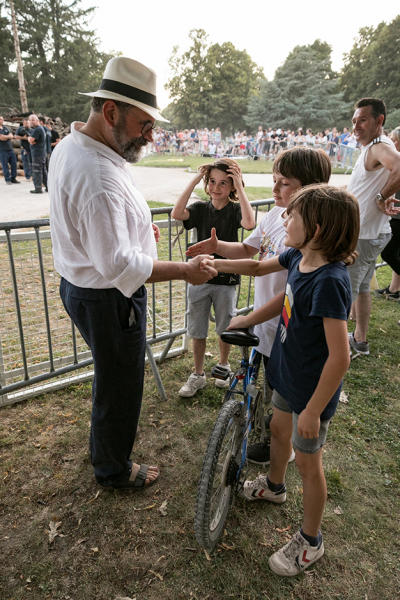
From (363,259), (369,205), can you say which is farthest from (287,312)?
(369,205)

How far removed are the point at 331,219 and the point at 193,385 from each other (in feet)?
7.59

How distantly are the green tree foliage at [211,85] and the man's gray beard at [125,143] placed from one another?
60.3 meters

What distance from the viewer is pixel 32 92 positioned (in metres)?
41.6

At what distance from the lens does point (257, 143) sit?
28.9 metres

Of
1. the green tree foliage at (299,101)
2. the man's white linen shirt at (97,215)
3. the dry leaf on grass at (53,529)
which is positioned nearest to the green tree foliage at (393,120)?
the green tree foliage at (299,101)

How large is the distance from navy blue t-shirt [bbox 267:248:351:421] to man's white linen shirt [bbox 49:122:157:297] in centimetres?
73

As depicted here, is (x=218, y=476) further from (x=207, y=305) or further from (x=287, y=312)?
(x=207, y=305)

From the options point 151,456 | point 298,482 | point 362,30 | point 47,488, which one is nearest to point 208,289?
point 151,456

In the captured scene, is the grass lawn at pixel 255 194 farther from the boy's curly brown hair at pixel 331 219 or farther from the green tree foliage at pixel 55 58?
the green tree foliage at pixel 55 58

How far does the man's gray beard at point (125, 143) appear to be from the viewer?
1.93m

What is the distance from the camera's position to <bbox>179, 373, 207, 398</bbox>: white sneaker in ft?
11.5

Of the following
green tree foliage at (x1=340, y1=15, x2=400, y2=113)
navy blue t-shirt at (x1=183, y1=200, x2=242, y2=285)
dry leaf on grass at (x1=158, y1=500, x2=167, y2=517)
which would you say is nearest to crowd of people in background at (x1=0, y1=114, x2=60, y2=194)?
navy blue t-shirt at (x1=183, y1=200, x2=242, y2=285)

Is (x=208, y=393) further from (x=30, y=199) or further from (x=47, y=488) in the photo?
(x=30, y=199)

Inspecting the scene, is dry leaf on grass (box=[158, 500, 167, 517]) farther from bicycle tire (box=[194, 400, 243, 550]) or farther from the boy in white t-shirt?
the boy in white t-shirt
